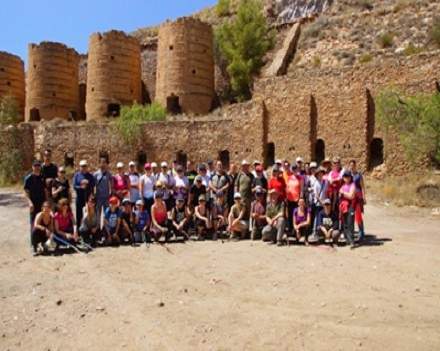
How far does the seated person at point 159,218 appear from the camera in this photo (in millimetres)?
11195

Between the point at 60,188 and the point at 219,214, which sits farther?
the point at 219,214

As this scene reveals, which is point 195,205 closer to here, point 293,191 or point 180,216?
point 180,216

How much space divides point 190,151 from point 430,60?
1080 cm

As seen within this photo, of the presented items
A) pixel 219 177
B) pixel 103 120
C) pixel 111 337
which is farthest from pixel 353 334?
pixel 103 120

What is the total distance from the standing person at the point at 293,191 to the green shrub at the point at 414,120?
746 cm

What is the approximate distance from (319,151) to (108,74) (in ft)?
50.1

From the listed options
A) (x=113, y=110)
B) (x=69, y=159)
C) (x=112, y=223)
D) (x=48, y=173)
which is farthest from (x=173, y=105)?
(x=112, y=223)

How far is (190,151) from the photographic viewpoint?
24.7 meters

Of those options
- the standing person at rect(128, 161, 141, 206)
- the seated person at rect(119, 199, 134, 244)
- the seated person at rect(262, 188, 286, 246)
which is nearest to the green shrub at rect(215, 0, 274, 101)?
the standing person at rect(128, 161, 141, 206)

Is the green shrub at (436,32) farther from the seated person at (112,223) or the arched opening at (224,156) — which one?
the seated person at (112,223)

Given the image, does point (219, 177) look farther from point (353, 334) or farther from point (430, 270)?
point (353, 334)

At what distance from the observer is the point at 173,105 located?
30625mm

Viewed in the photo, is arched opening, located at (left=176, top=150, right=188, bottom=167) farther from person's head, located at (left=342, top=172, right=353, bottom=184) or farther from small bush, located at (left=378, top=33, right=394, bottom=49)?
person's head, located at (left=342, top=172, right=353, bottom=184)

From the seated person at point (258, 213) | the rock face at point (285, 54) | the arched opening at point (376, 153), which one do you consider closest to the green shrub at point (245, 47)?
the rock face at point (285, 54)
